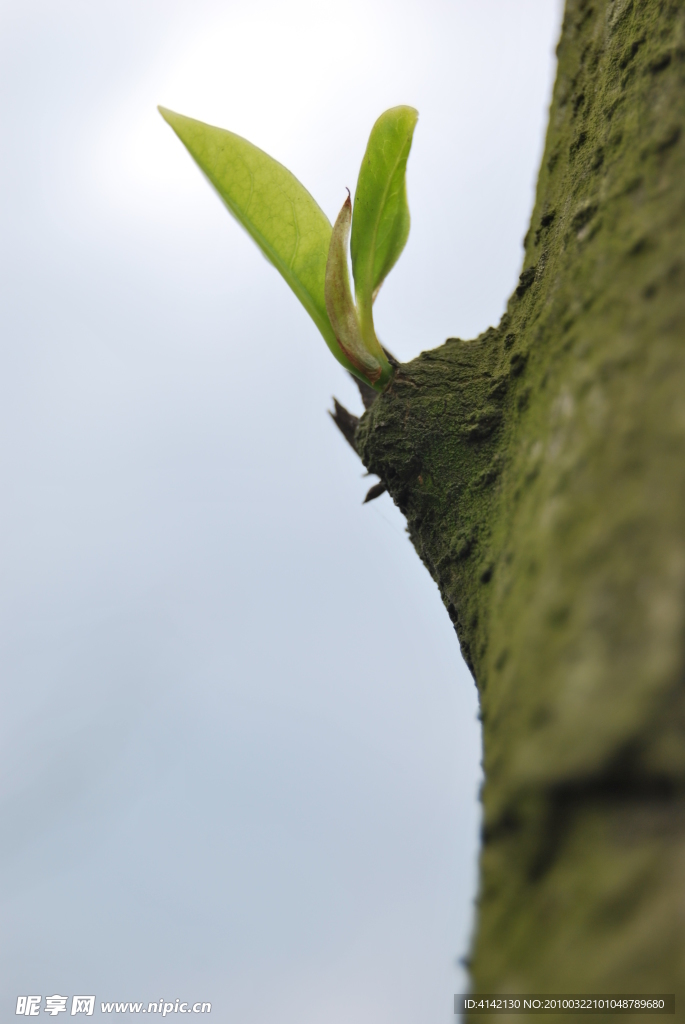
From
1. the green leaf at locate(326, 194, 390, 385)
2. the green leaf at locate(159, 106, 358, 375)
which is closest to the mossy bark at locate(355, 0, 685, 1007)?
the green leaf at locate(326, 194, 390, 385)

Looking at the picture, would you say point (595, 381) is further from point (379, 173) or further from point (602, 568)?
point (379, 173)

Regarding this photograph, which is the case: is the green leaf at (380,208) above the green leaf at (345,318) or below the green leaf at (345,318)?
above

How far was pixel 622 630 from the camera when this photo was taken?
305mm

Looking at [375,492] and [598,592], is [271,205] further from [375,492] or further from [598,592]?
[598,592]

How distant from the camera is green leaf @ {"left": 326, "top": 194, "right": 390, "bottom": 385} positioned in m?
0.90

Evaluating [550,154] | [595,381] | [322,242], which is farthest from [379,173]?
[595,381]

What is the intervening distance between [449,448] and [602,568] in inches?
18.3

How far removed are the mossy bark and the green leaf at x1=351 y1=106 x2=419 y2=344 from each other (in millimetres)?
265

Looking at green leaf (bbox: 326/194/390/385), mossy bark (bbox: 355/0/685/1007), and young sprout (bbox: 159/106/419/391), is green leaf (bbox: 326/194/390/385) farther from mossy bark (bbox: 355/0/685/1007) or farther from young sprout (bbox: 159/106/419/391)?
mossy bark (bbox: 355/0/685/1007)

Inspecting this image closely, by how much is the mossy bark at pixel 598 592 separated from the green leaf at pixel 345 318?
26 cm

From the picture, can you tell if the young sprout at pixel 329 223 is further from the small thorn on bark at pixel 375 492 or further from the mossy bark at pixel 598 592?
the mossy bark at pixel 598 592

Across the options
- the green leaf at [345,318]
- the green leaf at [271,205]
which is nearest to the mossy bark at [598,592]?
the green leaf at [345,318]

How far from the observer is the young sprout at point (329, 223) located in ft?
2.89

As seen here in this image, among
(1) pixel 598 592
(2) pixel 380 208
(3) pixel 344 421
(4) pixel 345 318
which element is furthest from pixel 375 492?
(1) pixel 598 592
